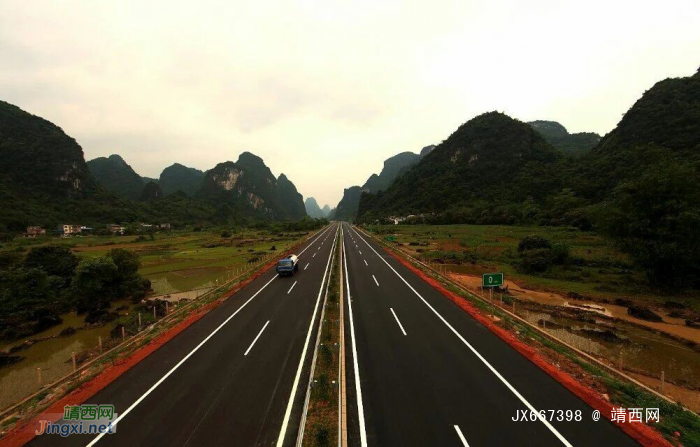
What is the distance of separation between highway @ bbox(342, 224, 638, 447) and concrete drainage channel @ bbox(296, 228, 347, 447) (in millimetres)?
378

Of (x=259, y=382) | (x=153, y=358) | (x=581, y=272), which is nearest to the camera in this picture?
(x=259, y=382)

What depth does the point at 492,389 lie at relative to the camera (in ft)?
32.5

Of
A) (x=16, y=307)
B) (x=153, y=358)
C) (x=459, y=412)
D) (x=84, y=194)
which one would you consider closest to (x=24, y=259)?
(x=16, y=307)

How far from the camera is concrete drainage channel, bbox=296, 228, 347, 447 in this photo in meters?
7.88

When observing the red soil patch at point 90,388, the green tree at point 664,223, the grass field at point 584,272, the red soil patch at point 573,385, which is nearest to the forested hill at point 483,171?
the grass field at point 584,272

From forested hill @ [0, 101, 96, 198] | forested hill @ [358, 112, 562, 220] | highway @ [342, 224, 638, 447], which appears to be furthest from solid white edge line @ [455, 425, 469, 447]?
forested hill @ [0, 101, 96, 198]

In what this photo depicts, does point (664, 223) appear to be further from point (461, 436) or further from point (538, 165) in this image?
point (538, 165)

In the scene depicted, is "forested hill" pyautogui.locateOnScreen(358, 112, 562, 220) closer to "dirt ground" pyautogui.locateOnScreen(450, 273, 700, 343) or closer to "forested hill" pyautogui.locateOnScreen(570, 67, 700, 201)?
"forested hill" pyautogui.locateOnScreen(570, 67, 700, 201)

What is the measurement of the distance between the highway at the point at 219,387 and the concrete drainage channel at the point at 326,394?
1.18ft

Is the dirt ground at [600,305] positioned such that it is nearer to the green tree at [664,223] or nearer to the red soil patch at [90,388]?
the green tree at [664,223]

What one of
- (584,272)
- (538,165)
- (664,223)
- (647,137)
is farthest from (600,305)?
(538,165)

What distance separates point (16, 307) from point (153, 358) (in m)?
22.1

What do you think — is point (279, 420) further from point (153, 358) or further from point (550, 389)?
point (550, 389)

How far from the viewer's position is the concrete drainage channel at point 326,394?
7875 mm
